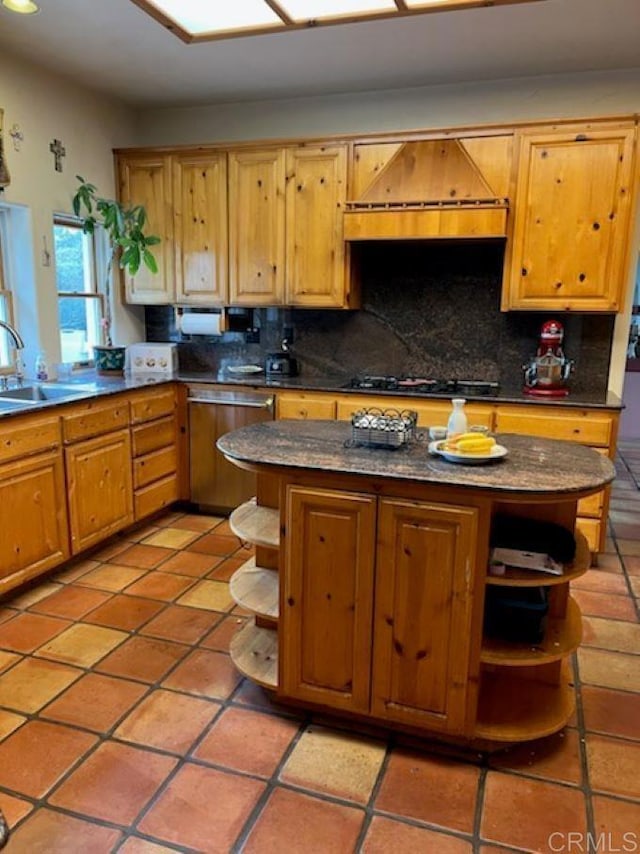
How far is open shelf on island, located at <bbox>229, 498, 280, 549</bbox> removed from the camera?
2.14m

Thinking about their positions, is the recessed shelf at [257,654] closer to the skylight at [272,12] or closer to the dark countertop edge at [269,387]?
the dark countertop edge at [269,387]

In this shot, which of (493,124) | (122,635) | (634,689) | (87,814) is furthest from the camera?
(493,124)

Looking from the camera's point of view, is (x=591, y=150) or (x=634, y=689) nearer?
(x=634, y=689)

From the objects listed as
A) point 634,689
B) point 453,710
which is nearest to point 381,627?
point 453,710

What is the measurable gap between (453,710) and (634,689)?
2.94 ft

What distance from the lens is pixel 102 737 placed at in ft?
6.64

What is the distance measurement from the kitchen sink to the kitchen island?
5.37 feet

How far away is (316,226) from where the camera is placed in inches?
150

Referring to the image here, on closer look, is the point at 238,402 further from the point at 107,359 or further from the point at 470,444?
the point at 470,444

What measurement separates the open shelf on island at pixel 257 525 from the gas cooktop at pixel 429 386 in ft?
4.80

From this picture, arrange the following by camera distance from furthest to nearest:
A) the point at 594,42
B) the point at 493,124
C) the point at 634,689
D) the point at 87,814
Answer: the point at 493,124 → the point at 594,42 → the point at 634,689 → the point at 87,814

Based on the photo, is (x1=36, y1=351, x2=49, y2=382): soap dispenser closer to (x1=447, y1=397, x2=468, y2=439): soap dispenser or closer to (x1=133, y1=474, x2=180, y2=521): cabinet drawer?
(x1=133, y1=474, x2=180, y2=521): cabinet drawer

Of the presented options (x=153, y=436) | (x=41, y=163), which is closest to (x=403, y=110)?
(x=41, y=163)

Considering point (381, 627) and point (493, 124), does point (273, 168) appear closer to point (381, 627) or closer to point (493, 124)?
point (493, 124)
